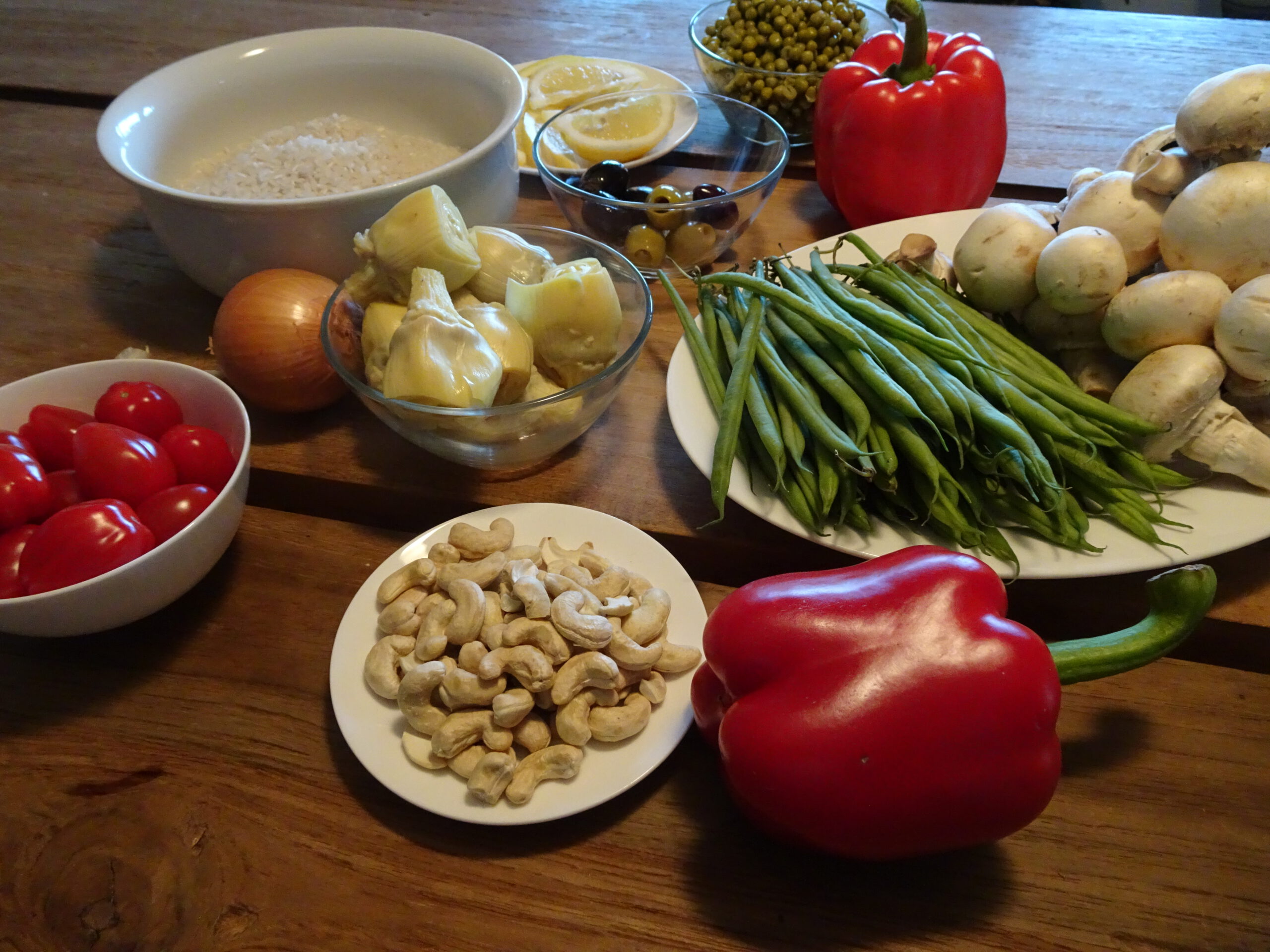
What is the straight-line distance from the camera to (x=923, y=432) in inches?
29.3

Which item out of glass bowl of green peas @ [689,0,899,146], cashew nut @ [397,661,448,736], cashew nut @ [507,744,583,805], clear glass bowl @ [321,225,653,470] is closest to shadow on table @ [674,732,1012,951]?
cashew nut @ [507,744,583,805]

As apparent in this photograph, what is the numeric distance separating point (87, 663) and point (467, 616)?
0.37 meters

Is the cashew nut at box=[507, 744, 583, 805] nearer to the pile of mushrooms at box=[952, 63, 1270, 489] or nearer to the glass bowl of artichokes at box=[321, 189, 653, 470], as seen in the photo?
the glass bowl of artichokes at box=[321, 189, 653, 470]

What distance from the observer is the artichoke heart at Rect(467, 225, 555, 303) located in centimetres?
85

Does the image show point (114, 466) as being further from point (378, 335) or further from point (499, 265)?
point (499, 265)

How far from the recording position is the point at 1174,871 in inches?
23.4

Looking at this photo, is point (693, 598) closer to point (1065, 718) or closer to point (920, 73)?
point (1065, 718)

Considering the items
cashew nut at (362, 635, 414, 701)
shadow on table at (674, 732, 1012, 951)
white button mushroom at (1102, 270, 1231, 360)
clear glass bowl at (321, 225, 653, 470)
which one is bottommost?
shadow on table at (674, 732, 1012, 951)

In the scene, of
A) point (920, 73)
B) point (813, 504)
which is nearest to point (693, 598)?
point (813, 504)

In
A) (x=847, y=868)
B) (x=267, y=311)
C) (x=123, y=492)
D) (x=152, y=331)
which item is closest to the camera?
(x=847, y=868)

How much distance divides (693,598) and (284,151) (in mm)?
787

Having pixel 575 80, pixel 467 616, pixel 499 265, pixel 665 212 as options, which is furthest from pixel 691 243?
pixel 467 616

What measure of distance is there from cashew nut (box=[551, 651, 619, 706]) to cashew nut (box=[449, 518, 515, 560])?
0.50 ft

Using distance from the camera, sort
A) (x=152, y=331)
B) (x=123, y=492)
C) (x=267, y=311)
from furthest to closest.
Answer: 1. (x=152, y=331)
2. (x=267, y=311)
3. (x=123, y=492)
